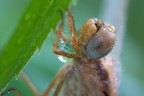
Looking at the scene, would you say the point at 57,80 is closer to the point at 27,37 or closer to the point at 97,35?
the point at 97,35

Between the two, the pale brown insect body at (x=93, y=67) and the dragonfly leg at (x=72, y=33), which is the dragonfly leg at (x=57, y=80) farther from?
the dragonfly leg at (x=72, y=33)

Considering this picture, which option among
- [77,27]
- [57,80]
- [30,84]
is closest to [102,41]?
[57,80]

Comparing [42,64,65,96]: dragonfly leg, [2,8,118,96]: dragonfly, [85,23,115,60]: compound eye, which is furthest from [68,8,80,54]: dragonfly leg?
[42,64,65,96]: dragonfly leg

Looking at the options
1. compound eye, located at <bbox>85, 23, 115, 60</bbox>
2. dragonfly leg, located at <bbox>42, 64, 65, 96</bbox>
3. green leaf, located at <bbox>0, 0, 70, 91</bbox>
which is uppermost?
compound eye, located at <bbox>85, 23, 115, 60</bbox>

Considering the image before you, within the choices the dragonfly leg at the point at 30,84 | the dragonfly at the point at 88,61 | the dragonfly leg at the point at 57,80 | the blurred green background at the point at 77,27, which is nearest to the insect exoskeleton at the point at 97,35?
the dragonfly at the point at 88,61

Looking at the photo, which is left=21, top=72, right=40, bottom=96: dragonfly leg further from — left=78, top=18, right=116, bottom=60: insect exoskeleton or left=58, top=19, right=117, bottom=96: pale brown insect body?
left=78, top=18, right=116, bottom=60: insect exoskeleton
